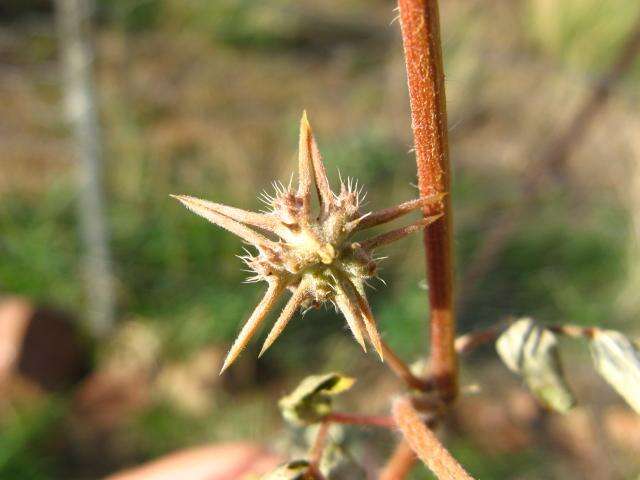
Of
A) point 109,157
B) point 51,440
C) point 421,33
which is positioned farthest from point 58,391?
point 421,33

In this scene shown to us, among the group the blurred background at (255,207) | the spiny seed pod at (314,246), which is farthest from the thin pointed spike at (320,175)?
the blurred background at (255,207)

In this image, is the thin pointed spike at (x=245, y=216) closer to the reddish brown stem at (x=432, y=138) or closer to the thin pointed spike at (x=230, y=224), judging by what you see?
the thin pointed spike at (x=230, y=224)

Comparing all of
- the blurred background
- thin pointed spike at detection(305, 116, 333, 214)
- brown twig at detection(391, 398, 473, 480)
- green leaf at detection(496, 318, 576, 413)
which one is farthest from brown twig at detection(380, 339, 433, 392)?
the blurred background

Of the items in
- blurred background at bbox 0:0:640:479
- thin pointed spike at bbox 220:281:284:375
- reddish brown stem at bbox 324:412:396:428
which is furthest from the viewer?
blurred background at bbox 0:0:640:479

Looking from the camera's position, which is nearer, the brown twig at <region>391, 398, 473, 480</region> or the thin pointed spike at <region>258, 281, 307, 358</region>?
the thin pointed spike at <region>258, 281, 307, 358</region>

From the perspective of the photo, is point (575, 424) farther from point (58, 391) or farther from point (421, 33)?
point (421, 33)

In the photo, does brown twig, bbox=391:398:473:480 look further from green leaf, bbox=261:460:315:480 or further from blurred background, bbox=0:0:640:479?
blurred background, bbox=0:0:640:479

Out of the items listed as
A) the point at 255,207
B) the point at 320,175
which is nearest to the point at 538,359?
the point at 320,175
